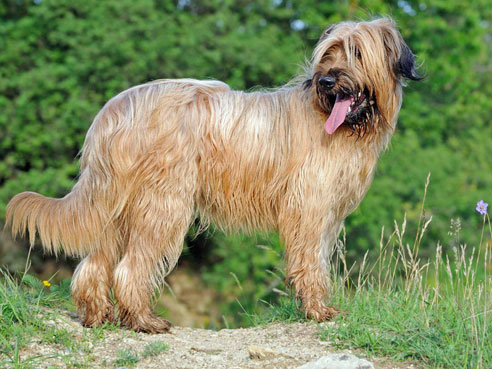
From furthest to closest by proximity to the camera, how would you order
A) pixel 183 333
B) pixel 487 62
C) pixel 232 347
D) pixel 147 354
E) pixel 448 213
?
pixel 487 62 < pixel 448 213 < pixel 183 333 < pixel 232 347 < pixel 147 354

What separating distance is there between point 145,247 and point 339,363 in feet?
5.62

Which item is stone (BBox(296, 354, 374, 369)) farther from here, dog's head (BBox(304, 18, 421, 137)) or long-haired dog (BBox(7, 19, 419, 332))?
dog's head (BBox(304, 18, 421, 137))

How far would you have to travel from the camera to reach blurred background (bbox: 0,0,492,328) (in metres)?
11.8

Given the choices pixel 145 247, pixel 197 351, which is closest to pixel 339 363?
pixel 197 351

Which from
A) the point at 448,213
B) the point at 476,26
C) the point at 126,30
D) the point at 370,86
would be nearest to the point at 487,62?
the point at 476,26

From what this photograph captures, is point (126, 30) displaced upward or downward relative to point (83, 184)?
upward

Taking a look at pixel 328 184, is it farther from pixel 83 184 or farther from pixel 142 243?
pixel 83 184

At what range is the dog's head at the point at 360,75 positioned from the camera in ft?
15.8

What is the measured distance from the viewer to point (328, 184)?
5000 mm

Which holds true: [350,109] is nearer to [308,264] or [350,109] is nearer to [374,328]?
[308,264]

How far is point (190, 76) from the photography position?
476 inches

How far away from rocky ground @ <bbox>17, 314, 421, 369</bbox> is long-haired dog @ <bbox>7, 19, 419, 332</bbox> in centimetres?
20

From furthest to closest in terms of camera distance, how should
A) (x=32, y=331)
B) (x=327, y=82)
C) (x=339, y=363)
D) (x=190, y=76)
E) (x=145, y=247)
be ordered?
(x=190, y=76) → (x=145, y=247) → (x=327, y=82) → (x=32, y=331) → (x=339, y=363)

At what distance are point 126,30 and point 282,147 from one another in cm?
776
